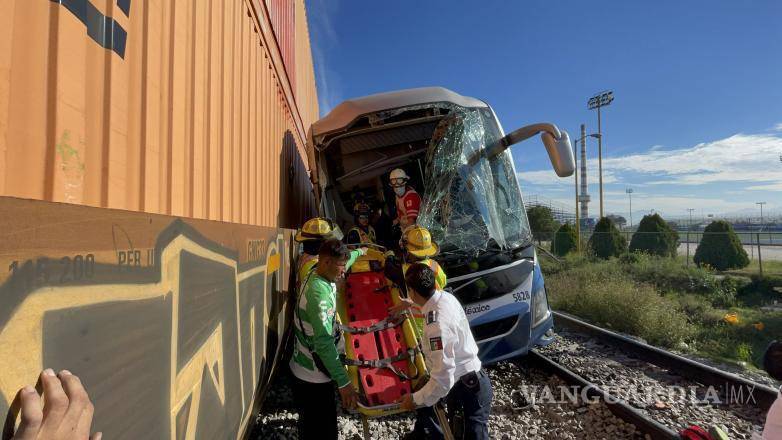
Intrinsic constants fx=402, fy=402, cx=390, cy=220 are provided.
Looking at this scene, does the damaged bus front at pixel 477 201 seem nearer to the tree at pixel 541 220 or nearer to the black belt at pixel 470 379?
the black belt at pixel 470 379

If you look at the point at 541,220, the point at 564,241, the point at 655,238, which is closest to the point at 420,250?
the point at 655,238

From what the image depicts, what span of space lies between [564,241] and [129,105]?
23.6 meters

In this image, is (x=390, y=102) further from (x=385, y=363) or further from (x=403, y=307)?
(x=385, y=363)

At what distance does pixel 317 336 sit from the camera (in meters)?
2.68

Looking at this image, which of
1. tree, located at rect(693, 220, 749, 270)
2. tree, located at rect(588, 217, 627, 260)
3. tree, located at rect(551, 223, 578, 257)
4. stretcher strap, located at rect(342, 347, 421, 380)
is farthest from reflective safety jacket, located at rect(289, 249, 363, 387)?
tree, located at rect(551, 223, 578, 257)

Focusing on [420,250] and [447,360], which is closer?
[447,360]

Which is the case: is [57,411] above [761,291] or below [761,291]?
above

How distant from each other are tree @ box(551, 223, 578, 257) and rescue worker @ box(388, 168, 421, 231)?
62.4 feet

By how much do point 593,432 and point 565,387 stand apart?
851 millimetres

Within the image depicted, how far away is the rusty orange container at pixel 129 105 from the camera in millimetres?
1033

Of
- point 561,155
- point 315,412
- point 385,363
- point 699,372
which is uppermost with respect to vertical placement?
point 561,155

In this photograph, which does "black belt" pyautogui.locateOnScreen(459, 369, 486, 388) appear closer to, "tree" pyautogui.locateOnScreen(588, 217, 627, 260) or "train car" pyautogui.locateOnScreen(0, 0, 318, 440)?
"train car" pyautogui.locateOnScreen(0, 0, 318, 440)

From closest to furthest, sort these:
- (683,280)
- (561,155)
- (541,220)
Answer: (561,155) < (683,280) < (541,220)

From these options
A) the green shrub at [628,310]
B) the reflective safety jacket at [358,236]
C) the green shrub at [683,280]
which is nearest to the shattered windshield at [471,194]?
the reflective safety jacket at [358,236]
